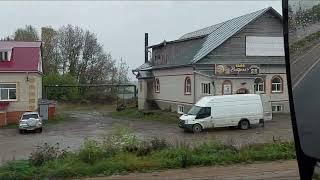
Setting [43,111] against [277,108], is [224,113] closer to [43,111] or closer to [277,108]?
[277,108]

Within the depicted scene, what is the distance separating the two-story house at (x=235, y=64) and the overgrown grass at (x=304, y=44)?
124ft

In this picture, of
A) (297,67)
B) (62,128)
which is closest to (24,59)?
(62,128)

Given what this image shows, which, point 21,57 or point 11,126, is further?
point 21,57

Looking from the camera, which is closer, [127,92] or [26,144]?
[26,144]

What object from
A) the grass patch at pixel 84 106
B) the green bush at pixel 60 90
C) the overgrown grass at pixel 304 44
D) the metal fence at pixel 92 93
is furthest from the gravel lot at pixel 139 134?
the green bush at pixel 60 90

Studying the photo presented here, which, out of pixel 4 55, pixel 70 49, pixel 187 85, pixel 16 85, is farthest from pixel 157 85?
pixel 70 49

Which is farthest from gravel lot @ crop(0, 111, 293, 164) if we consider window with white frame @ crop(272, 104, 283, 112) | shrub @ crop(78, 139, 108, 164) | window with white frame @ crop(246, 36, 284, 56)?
shrub @ crop(78, 139, 108, 164)

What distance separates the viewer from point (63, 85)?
215 ft

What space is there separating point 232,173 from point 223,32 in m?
32.0

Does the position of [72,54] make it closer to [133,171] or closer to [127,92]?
[127,92]

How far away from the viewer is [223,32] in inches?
1705

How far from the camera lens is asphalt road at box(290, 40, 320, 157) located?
1.92 m

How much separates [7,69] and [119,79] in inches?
1406

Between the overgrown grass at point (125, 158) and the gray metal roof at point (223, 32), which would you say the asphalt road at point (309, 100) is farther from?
the gray metal roof at point (223, 32)
